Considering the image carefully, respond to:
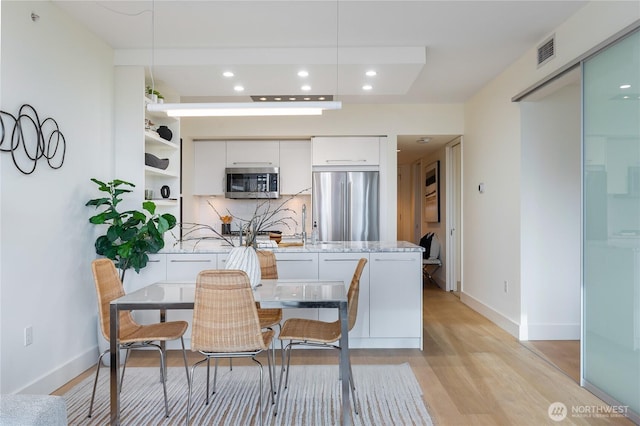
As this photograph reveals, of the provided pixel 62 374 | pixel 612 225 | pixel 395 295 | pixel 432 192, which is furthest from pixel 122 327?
pixel 432 192

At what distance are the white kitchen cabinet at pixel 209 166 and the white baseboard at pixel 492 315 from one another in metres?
3.76

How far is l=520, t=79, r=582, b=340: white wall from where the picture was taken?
3.86 m

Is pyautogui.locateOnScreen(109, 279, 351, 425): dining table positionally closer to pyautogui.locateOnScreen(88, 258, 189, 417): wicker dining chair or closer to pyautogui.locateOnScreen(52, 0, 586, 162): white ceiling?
pyautogui.locateOnScreen(88, 258, 189, 417): wicker dining chair

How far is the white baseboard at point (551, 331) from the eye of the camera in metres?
3.85

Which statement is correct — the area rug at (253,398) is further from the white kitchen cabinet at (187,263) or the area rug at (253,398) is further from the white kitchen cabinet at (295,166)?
the white kitchen cabinet at (295,166)

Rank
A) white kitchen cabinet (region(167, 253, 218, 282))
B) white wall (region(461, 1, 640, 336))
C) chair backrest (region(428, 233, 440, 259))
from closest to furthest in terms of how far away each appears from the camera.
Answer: white wall (region(461, 1, 640, 336))
white kitchen cabinet (region(167, 253, 218, 282))
chair backrest (region(428, 233, 440, 259))

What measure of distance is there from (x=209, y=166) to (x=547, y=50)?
14.4 feet

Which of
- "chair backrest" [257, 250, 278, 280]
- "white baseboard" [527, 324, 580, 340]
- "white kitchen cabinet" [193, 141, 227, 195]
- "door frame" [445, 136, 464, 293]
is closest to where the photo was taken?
"chair backrest" [257, 250, 278, 280]

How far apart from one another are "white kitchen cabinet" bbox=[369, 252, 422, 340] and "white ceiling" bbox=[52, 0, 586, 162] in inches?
70.1

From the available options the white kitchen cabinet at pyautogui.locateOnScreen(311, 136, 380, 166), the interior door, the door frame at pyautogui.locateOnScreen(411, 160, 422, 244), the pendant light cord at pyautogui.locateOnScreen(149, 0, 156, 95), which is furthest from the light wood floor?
the door frame at pyautogui.locateOnScreen(411, 160, 422, 244)

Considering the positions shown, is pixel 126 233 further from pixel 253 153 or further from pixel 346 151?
pixel 346 151

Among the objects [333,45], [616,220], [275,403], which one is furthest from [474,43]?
[275,403]

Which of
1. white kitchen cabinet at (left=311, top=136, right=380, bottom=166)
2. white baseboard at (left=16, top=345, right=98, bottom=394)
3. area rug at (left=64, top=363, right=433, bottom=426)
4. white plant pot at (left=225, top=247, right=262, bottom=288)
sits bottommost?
area rug at (left=64, top=363, right=433, bottom=426)

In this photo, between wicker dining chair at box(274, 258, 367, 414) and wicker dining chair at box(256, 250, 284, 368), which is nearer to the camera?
wicker dining chair at box(274, 258, 367, 414)
